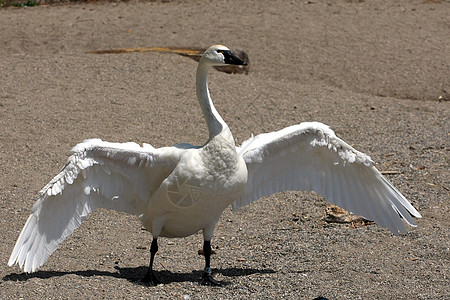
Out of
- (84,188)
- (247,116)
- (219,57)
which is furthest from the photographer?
(247,116)

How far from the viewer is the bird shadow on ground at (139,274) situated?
19.0 feet

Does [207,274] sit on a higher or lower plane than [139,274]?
higher

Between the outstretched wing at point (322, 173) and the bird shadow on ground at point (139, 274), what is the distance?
598 millimetres

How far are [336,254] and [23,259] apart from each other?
2539 millimetres

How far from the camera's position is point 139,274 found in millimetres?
6125

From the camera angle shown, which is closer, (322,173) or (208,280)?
(208,280)

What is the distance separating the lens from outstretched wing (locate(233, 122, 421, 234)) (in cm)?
604

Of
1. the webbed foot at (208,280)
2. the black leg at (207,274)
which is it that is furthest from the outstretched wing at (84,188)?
the webbed foot at (208,280)

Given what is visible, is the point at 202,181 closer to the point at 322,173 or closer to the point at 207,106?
the point at 207,106

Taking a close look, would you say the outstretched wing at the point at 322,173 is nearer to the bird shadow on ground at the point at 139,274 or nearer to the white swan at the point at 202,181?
the white swan at the point at 202,181

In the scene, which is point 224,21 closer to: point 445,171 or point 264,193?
point 445,171

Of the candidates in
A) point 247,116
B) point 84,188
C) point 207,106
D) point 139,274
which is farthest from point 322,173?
A: point 247,116

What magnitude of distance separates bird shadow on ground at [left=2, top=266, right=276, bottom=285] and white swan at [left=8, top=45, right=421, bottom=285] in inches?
7.4

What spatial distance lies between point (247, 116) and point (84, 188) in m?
4.50
